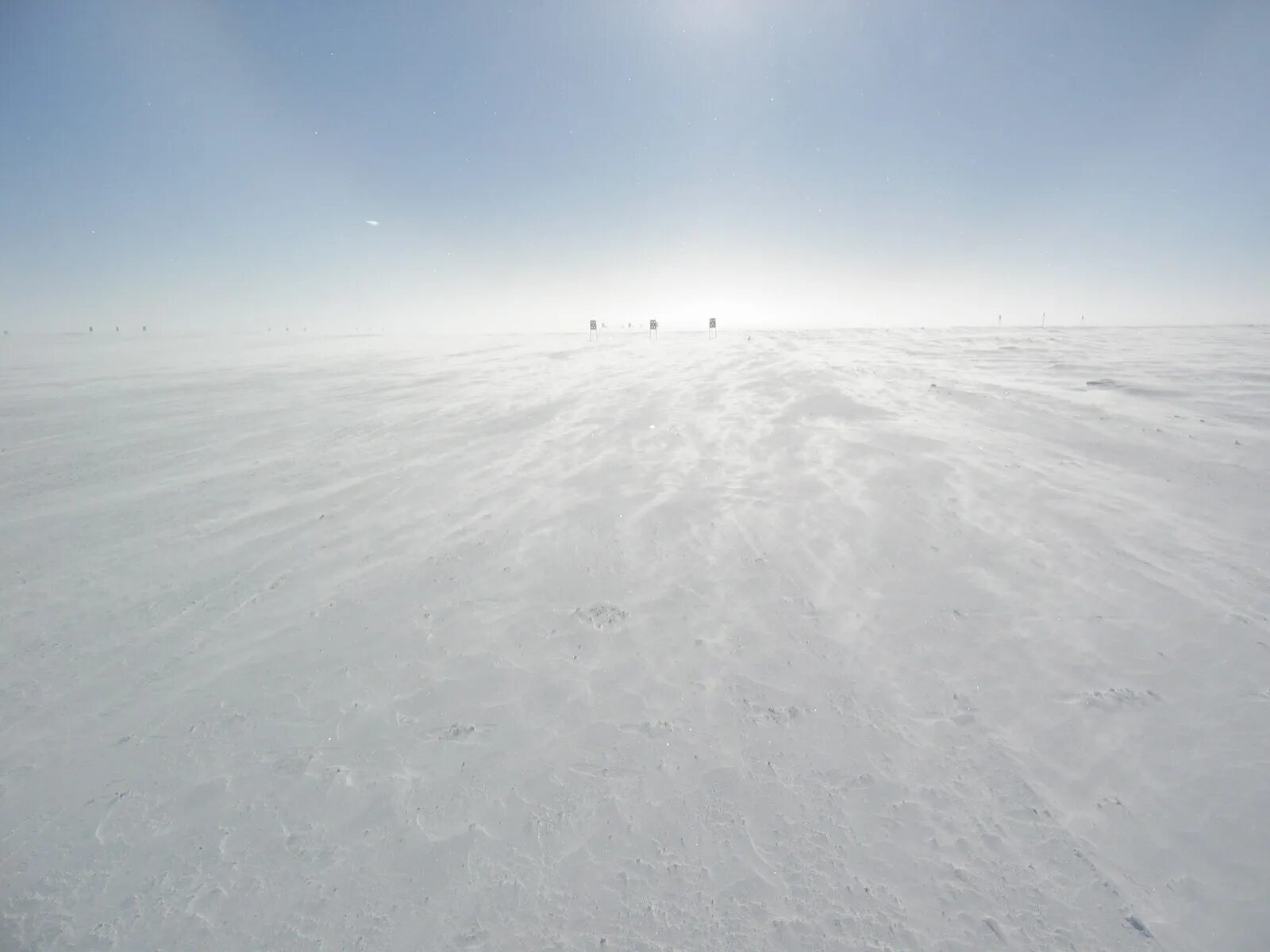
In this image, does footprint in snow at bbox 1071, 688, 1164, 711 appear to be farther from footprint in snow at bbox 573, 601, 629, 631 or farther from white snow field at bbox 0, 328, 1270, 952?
footprint in snow at bbox 573, 601, 629, 631

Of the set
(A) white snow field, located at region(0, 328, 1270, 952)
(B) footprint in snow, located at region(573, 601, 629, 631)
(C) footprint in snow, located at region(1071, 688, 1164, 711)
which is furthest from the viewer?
(B) footprint in snow, located at region(573, 601, 629, 631)

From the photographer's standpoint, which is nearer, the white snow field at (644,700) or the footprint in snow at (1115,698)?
the white snow field at (644,700)

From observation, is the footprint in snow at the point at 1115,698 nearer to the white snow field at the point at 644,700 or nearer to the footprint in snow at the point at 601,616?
the white snow field at the point at 644,700

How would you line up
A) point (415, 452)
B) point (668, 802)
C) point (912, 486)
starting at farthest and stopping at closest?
point (415, 452)
point (912, 486)
point (668, 802)

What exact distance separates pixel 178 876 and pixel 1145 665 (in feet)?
22.4

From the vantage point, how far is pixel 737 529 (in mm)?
6500

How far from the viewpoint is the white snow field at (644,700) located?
8.70 ft

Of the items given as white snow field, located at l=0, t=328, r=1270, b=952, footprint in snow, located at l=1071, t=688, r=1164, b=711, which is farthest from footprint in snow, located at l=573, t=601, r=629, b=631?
footprint in snow, located at l=1071, t=688, r=1164, b=711

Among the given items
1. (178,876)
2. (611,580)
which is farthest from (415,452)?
(178,876)

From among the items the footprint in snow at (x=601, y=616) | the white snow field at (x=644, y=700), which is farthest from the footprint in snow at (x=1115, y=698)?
the footprint in snow at (x=601, y=616)

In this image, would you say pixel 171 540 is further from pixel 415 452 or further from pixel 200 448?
pixel 200 448

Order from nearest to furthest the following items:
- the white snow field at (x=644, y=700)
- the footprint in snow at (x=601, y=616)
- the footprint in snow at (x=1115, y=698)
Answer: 1. the white snow field at (x=644, y=700)
2. the footprint in snow at (x=1115, y=698)
3. the footprint in snow at (x=601, y=616)

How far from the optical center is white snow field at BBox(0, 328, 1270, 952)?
2.65 metres

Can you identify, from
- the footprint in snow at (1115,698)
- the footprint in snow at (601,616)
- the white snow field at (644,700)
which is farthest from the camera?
the footprint in snow at (601,616)
